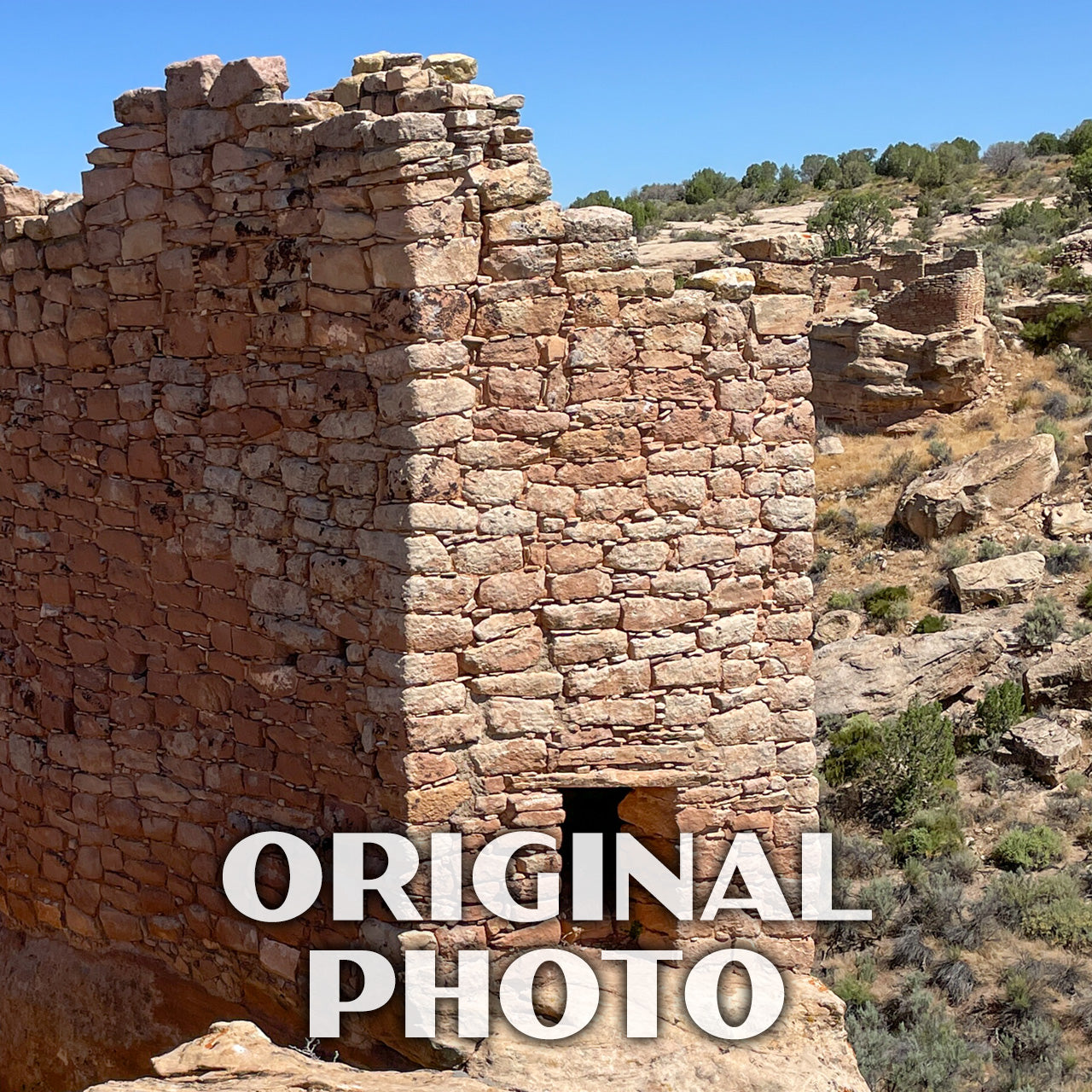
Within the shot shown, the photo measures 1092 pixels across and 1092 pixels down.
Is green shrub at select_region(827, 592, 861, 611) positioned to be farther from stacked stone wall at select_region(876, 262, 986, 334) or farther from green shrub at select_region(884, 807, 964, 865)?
stacked stone wall at select_region(876, 262, 986, 334)

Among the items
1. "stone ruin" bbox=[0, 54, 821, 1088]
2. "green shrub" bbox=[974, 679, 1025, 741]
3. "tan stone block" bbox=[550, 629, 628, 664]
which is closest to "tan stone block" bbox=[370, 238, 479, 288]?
"stone ruin" bbox=[0, 54, 821, 1088]

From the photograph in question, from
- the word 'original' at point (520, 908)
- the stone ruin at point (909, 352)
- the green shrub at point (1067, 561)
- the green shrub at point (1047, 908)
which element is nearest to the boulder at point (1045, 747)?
the green shrub at point (1047, 908)

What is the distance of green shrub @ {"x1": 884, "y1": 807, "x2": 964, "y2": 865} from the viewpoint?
31.2 feet

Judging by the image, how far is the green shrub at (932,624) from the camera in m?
13.3

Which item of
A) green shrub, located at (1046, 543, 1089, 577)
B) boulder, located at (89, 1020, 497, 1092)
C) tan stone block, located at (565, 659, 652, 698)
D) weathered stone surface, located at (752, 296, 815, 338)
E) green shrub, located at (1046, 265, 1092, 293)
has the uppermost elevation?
green shrub, located at (1046, 265, 1092, 293)

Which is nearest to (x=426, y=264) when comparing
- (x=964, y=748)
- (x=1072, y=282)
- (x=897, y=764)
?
(x=897, y=764)

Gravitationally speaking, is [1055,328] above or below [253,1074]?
above

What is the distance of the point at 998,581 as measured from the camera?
13820 mm

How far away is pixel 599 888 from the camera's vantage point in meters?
5.73

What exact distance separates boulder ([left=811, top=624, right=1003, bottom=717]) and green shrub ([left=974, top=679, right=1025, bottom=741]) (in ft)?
1.53

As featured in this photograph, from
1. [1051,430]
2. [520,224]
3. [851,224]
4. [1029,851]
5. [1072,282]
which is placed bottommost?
[1029,851]

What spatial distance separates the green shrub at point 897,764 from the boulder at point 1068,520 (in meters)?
5.57

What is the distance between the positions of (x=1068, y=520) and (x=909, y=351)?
18.4 ft

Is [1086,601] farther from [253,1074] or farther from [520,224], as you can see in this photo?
[253,1074]
